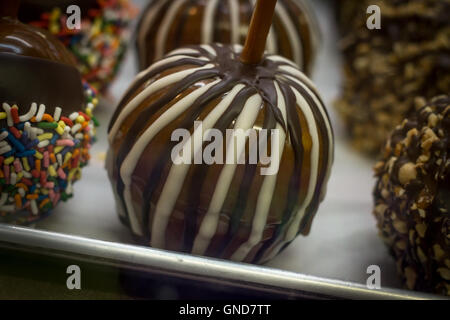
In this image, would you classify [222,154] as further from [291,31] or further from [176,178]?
[291,31]

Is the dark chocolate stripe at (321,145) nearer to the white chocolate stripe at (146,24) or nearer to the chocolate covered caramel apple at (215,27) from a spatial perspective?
the chocolate covered caramel apple at (215,27)

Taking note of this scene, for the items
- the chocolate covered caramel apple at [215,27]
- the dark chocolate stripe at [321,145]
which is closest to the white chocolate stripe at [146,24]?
the chocolate covered caramel apple at [215,27]

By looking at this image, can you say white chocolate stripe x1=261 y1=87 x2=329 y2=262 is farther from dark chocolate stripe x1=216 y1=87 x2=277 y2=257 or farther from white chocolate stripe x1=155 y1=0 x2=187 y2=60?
white chocolate stripe x1=155 y1=0 x2=187 y2=60
